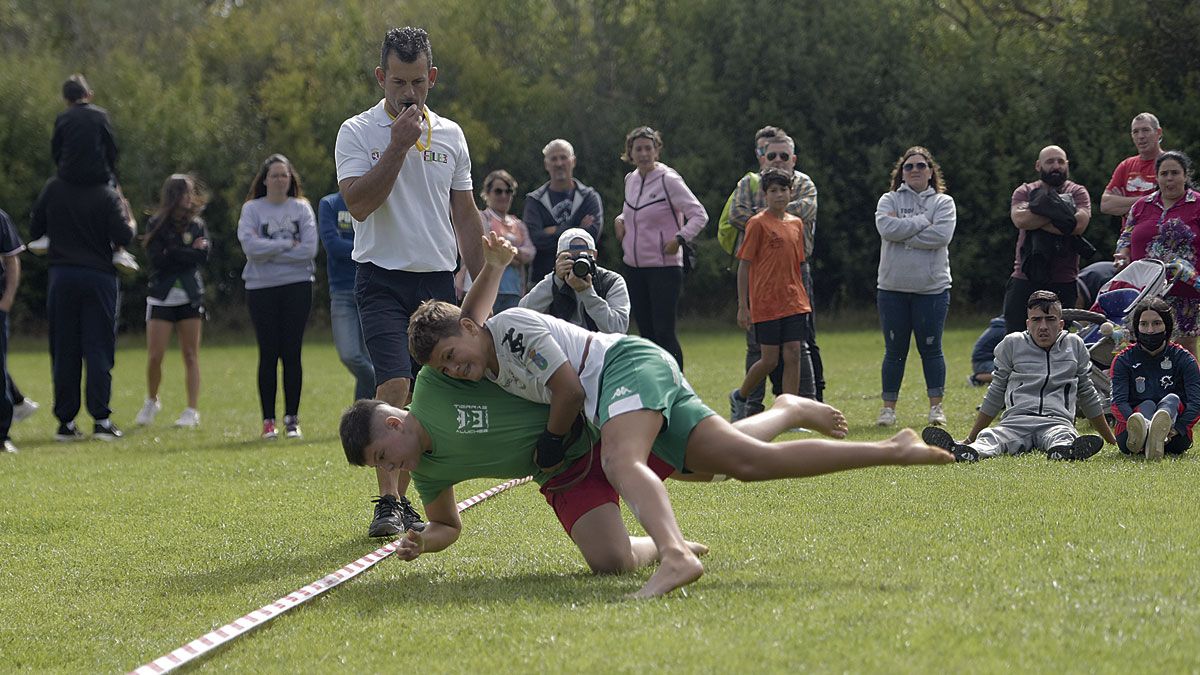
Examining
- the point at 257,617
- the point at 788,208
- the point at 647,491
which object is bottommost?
the point at 257,617

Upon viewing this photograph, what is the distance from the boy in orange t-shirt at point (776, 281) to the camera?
34.4 feet

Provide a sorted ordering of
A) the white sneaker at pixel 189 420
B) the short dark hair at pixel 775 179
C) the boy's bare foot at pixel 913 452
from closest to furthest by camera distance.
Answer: the boy's bare foot at pixel 913 452, the short dark hair at pixel 775 179, the white sneaker at pixel 189 420

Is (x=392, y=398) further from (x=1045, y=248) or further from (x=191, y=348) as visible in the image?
(x=191, y=348)

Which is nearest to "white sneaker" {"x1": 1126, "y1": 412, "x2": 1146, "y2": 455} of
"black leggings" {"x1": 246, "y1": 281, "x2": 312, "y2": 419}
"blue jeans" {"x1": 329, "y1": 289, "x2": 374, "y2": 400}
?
"blue jeans" {"x1": 329, "y1": 289, "x2": 374, "y2": 400}

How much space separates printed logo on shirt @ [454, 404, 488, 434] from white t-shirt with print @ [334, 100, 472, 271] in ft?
4.96

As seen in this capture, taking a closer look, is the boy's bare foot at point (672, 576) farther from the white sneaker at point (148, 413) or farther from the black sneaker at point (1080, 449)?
the white sneaker at point (148, 413)

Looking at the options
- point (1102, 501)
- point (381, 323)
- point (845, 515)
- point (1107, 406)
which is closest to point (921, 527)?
point (845, 515)

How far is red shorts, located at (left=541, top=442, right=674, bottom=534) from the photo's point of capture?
571 centimetres

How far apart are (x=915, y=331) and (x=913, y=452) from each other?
5.95 metres

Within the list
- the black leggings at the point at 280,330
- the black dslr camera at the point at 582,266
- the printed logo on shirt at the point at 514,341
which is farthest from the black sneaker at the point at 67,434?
the printed logo on shirt at the point at 514,341

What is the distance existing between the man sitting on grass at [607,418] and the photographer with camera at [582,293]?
332 cm

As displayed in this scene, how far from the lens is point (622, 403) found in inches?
209

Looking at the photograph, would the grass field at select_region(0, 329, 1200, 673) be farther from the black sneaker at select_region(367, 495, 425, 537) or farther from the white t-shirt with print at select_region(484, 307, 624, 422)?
the white t-shirt with print at select_region(484, 307, 624, 422)

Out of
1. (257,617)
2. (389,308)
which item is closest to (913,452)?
(257,617)
